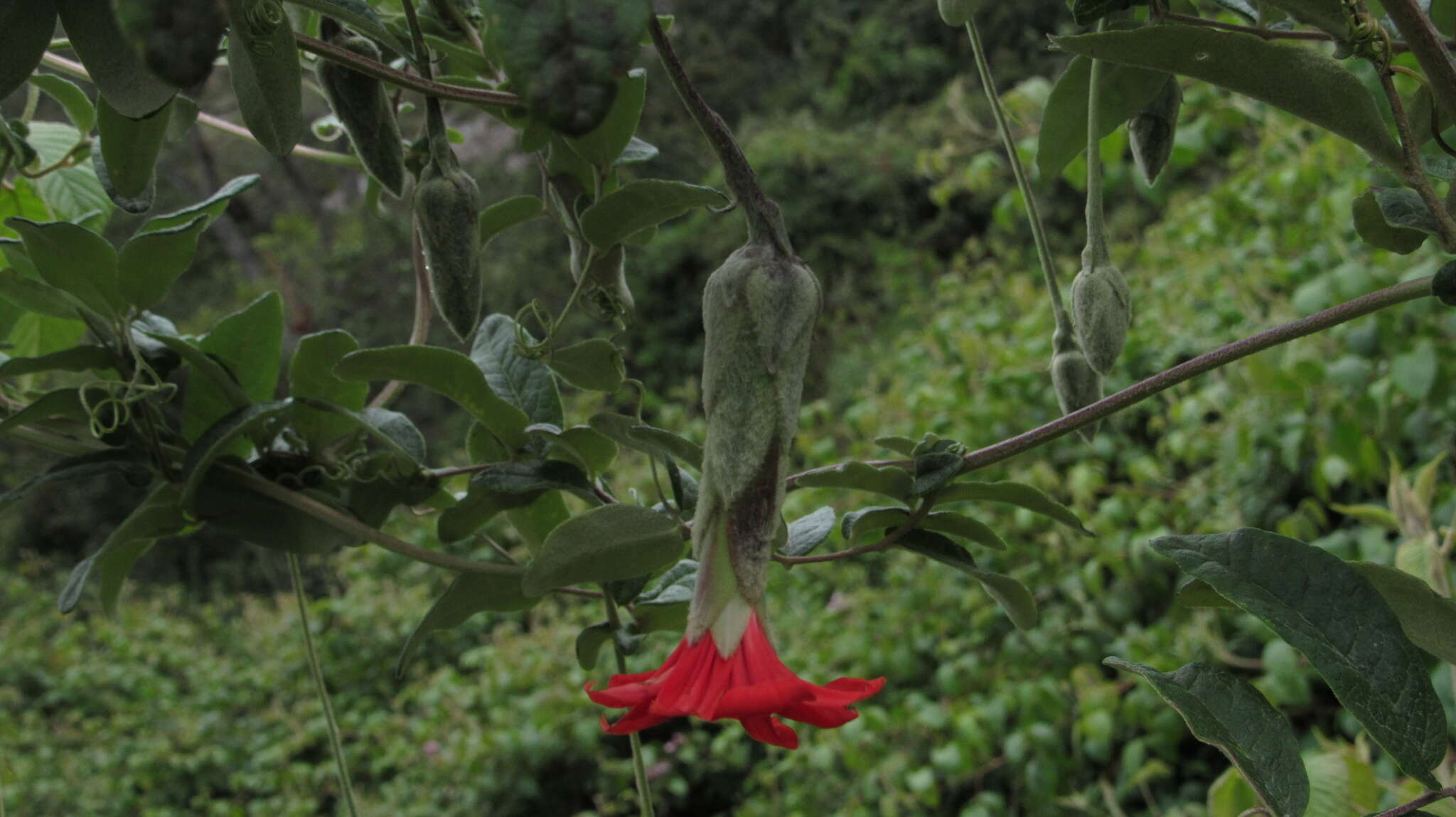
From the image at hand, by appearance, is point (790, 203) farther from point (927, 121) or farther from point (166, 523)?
point (166, 523)

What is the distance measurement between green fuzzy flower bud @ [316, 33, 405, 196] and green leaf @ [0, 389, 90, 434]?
0.10 m

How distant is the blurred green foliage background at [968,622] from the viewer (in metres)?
1.21

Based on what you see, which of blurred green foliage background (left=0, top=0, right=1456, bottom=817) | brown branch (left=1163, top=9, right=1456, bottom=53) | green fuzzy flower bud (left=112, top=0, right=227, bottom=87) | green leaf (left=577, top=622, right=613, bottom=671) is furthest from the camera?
blurred green foliage background (left=0, top=0, right=1456, bottom=817)

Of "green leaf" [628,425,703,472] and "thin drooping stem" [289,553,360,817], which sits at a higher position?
"green leaf" [628,425,703,472]

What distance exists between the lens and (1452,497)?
3.22ft

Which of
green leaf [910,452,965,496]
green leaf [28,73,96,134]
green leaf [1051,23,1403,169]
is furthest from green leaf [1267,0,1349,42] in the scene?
green leaf [28,73,96,134]

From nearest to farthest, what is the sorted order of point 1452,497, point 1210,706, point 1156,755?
1. point 1210,706
2. point 1452,497
3. point 1156,755

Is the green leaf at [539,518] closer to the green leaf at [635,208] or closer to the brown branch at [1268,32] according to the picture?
the green leaf at [635,208]

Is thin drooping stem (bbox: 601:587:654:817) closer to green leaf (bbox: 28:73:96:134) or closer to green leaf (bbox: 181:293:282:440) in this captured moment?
green leaf (bbox: 181:293:282:440)

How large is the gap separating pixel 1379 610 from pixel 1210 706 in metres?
0.04

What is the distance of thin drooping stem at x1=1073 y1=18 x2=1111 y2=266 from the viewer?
0.28 meters

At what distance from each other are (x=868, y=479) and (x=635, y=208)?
9cm

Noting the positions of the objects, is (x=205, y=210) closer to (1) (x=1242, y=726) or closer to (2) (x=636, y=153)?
(2) (x=636, y=153)

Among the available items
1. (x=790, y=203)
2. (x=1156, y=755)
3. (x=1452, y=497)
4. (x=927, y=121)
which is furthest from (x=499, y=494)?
(x=927, y=121)
